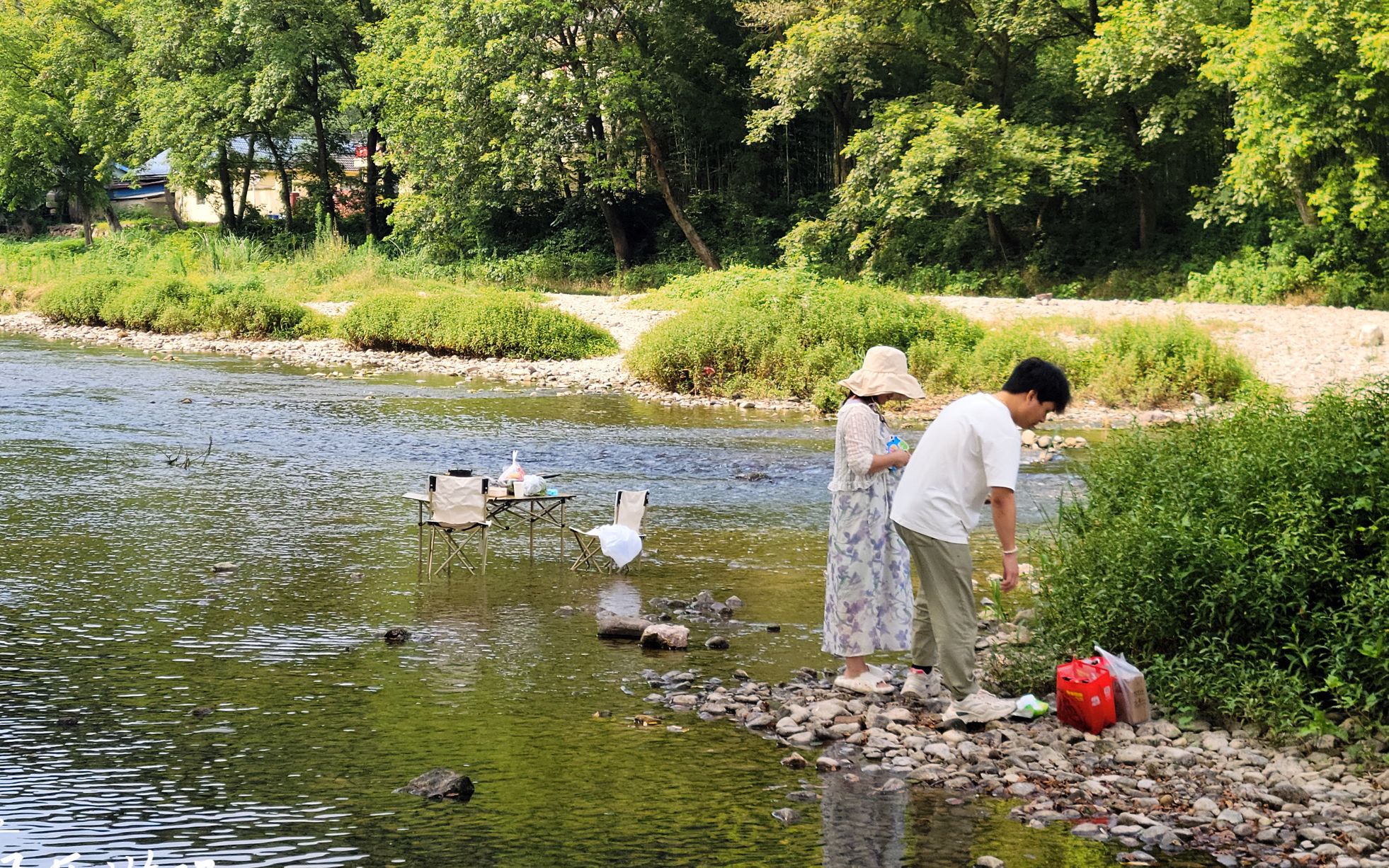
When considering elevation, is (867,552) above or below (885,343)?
below

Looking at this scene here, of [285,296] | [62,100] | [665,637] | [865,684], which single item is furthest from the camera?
[62,100]

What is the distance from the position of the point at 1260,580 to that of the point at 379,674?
16.8 feet

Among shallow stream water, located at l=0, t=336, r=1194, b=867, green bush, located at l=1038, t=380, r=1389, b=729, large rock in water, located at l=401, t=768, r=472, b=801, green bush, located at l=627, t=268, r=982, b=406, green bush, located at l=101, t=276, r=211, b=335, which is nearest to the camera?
shallow stream water, located at l=0, t=336, r=1194, b=867

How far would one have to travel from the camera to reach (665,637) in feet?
29.3

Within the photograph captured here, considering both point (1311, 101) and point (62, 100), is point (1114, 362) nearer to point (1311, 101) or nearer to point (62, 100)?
point (1311, 101)

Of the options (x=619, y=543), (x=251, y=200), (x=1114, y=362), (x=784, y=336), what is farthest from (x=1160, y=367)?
(x=251, y=200)

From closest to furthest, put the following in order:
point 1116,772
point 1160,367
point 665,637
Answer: point 1116,772, point 665,637, point 1160,367

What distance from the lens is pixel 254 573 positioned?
11.0 metres

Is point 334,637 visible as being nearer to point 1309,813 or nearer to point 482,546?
point 482,546

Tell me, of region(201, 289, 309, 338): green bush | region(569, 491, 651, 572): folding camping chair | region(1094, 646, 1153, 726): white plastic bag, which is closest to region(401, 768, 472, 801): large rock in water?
region(1094, 646, 1153, 726): white plastic bag

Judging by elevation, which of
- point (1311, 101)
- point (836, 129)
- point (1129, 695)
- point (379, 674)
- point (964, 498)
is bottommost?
point (379, 674)

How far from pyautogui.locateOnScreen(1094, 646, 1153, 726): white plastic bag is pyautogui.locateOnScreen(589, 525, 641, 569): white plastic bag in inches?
188

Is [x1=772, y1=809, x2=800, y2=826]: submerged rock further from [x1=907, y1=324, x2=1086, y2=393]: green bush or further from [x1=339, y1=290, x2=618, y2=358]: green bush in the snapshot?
[x1=339, y1=290, x2=618, y2=358]: green bush

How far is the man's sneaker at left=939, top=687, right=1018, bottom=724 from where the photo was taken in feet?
23.7
